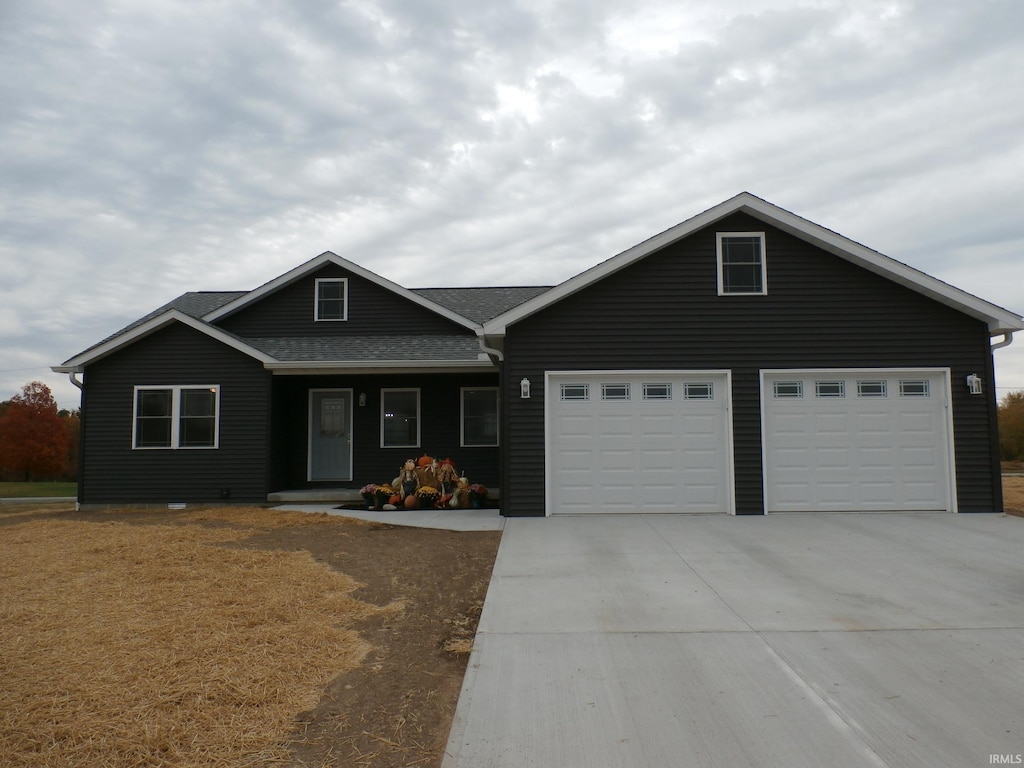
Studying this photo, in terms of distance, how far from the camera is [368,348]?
13047 mm

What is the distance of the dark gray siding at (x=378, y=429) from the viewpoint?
1341cm

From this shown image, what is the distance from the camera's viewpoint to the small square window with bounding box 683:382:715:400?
10125 mm

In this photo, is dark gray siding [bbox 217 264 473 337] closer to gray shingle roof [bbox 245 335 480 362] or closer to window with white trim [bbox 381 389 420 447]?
gray shingle roof [bbox 245 335 480 362]

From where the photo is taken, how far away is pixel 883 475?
9.95 meters

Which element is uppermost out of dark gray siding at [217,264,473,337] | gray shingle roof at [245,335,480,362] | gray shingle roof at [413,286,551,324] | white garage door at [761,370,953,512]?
gray shingle roof at [413,286,551,324]

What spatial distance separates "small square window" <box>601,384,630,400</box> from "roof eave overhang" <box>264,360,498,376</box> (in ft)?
9.12

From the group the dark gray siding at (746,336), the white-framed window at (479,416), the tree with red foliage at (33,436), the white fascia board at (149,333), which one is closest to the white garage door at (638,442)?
the dark gray siding at (746,336)

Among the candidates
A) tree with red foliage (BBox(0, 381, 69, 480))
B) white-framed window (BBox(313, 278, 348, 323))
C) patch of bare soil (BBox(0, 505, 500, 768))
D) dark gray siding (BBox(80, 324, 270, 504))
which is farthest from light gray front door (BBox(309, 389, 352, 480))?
tree with red foliage (BBox(0, 381, 69, 480))

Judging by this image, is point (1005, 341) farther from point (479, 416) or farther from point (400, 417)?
point (400, 417)

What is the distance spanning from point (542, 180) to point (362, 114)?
5136 mm

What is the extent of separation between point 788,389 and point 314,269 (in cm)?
1024

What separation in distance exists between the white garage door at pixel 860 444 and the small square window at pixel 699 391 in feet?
2.72

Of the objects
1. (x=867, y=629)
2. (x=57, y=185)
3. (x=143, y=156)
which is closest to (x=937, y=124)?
(x=867, y=629)

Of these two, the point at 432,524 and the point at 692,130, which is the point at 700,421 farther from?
the point at 692,130
